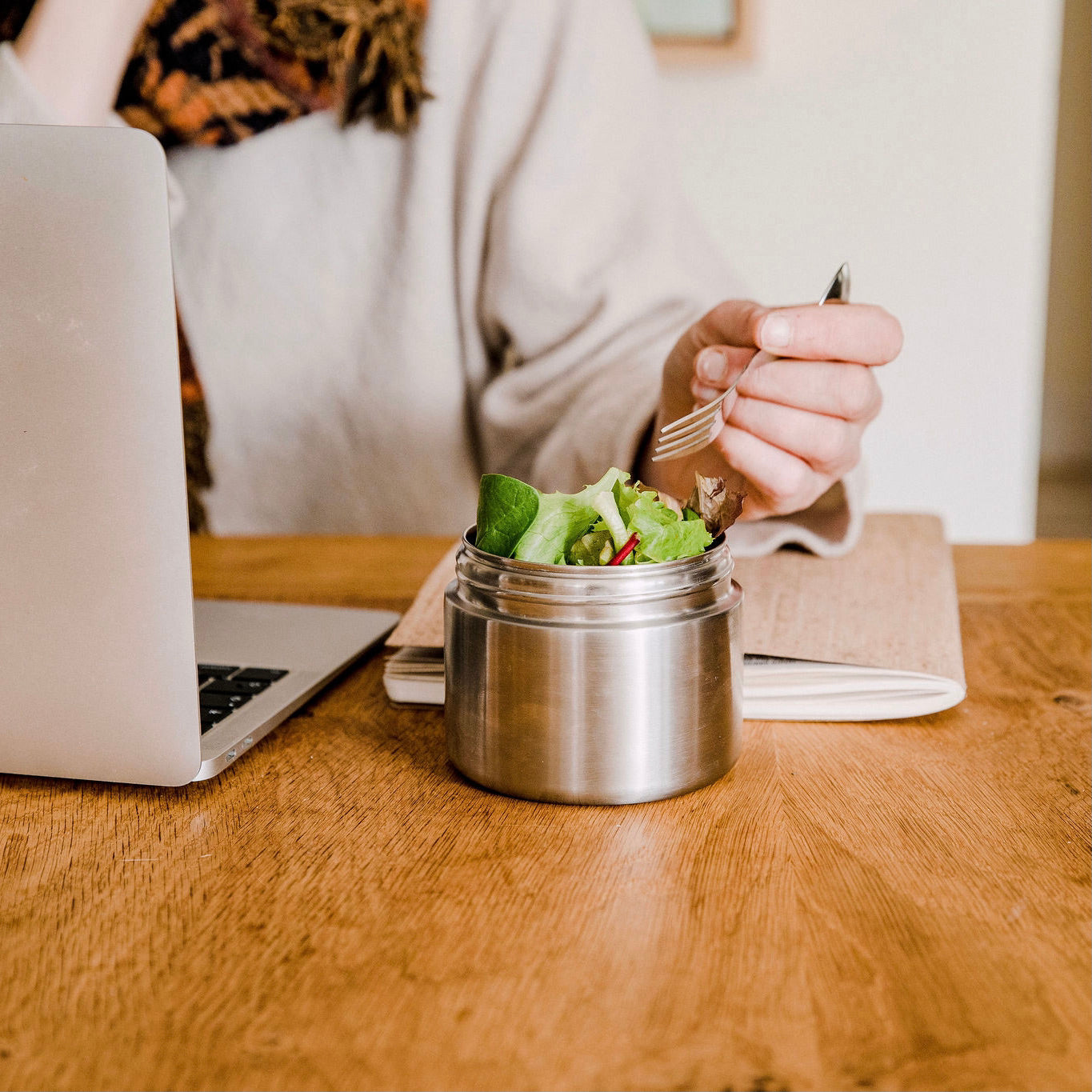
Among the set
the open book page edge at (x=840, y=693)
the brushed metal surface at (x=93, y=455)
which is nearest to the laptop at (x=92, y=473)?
the brushed metal surface at (x=93, y=455)

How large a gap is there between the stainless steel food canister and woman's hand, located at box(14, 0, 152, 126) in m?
1.07

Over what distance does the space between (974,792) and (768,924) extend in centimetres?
18

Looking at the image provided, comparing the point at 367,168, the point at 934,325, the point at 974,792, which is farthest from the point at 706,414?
the point at 934,325

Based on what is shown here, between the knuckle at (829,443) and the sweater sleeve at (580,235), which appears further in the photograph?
the sweater sleeve at (580,235)

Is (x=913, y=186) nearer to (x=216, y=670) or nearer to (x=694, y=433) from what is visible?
(x=694, y=433)

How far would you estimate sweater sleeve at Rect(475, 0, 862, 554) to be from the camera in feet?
4.03

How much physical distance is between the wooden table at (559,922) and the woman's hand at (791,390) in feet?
0.65

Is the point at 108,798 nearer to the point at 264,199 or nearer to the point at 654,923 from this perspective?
the point at 654,923

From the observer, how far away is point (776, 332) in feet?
2.20

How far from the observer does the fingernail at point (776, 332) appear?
665 mm

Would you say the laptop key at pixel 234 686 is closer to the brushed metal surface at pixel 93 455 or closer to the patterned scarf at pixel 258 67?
the brushed metal surface at pixel 93 455

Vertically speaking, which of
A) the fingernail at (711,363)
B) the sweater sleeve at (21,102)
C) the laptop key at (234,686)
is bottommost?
the laptop key at (234,686)

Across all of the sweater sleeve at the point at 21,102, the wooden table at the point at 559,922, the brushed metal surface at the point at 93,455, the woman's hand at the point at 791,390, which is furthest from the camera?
the sweater sleeve at the point at 21,102

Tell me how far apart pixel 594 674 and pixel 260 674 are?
0.89ft
